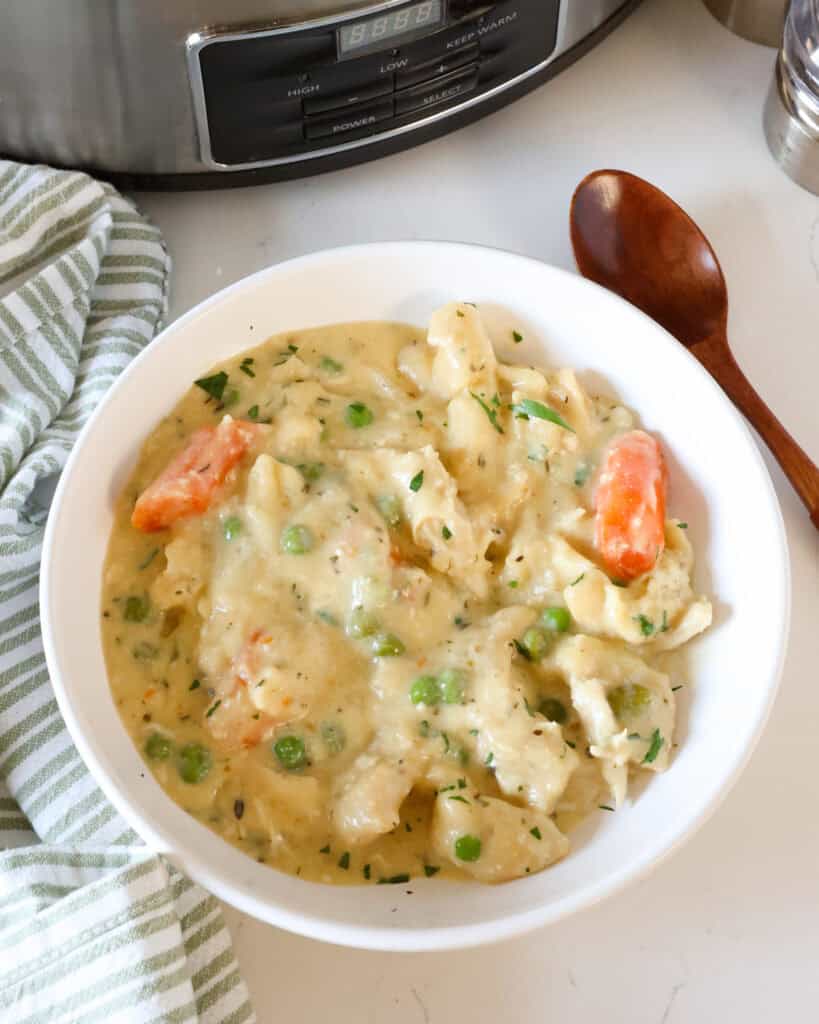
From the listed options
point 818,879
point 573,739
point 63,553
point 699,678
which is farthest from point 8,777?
point 818,879

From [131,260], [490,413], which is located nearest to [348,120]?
[131,260]

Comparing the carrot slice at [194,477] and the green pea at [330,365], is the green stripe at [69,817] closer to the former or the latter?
the carrot slice at [194,477]

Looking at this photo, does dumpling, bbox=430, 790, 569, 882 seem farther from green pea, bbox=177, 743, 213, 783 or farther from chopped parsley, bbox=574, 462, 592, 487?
chopped parsley, bbox=574, 462, 592, 487

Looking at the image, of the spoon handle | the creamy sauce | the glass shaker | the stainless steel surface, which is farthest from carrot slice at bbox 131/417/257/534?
the stainless steel surface

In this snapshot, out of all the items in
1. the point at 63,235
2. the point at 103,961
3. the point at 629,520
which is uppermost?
the point at 63,235

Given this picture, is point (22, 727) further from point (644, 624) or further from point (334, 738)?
point (644, 624)

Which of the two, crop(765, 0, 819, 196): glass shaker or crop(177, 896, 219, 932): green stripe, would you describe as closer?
crop(177, 896, 219, 932): green stripe
